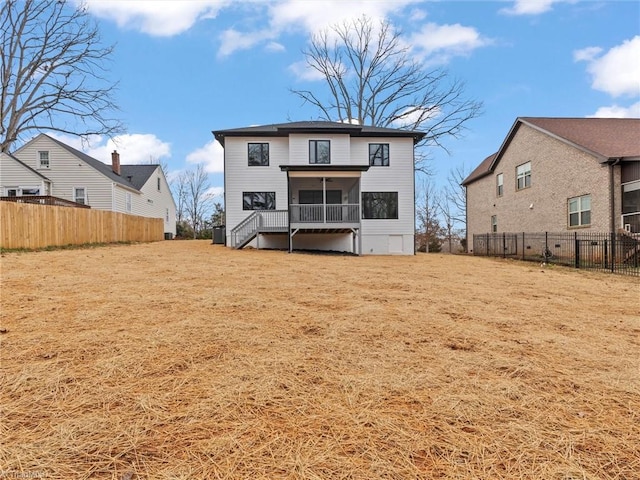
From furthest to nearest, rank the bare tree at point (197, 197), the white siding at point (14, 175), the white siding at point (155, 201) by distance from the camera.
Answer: the bare tree at point (197, 197) < the white siding at point (155, 201) < the white siding at point (14, 175)

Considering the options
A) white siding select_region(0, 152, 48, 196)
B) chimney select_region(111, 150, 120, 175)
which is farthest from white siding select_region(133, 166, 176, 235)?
Result: white siding select_region(0, 152, 48, 196)

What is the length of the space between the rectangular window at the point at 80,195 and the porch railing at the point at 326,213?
632 inches

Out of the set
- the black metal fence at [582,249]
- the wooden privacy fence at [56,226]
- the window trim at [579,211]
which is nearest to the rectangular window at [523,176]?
the black metal fence at [582,249]

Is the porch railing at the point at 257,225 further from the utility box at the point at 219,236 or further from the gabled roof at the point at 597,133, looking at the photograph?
the gabled roof at the point at 597,133

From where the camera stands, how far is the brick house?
45.2 ft

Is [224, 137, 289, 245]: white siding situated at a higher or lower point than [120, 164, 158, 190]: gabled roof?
lower

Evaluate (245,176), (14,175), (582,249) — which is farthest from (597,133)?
(14,175)

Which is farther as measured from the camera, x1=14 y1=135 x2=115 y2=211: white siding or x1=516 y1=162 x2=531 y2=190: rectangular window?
x1=14 y1=135 x2=115 y2=211: white siding

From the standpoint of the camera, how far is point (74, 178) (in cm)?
2211

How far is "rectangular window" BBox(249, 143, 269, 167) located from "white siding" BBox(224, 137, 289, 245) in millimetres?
161

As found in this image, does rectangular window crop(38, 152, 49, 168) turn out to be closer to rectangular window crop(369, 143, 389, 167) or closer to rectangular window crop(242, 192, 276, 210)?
rectangular window crop(242, 192, 276, 210)

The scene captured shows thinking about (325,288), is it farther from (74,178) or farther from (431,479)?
(74,178)

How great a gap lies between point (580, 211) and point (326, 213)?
11784 mm

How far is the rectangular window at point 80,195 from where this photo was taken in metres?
22.0
